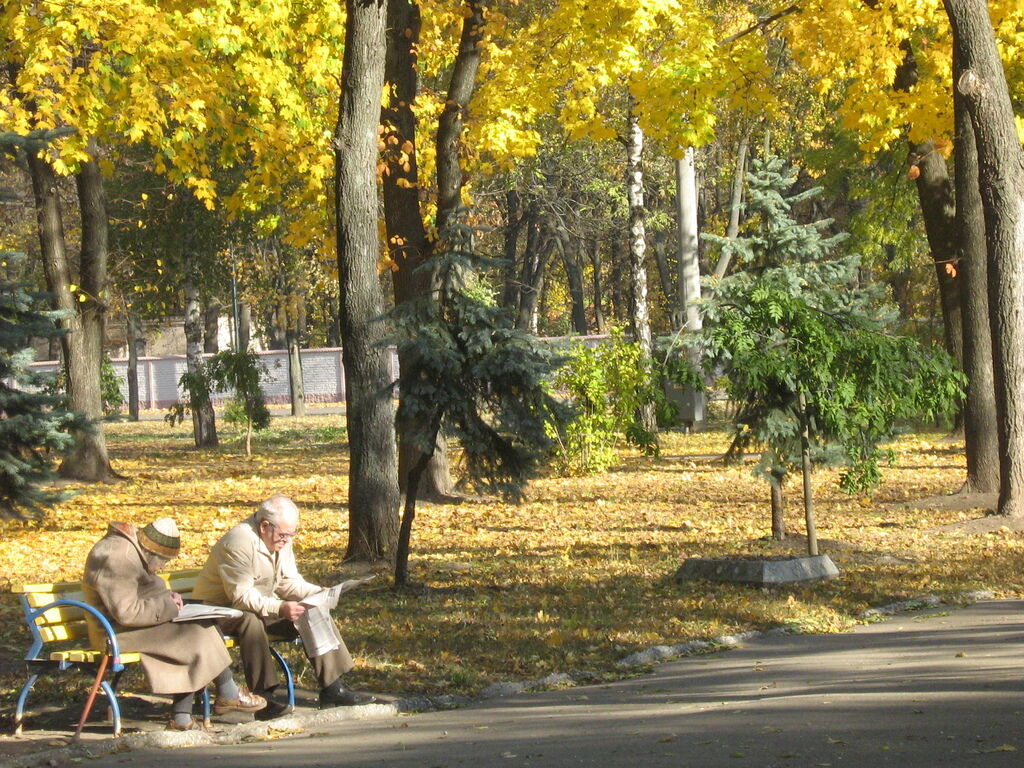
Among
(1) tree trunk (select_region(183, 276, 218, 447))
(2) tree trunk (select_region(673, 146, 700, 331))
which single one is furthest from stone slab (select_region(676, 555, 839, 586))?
(1) tree trunk (select_region(183, 276, 218, 447))

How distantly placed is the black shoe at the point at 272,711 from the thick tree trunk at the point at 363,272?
501 cm

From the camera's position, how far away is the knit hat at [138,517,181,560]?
289 inches

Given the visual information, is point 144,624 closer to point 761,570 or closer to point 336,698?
point 336,698

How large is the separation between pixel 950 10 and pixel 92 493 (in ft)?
44.1

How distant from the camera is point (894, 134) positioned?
710 inches

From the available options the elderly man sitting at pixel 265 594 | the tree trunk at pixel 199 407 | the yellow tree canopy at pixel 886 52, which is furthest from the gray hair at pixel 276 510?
the tree trunk at pixel 199 407

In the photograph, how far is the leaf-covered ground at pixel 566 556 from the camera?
9.51 metres

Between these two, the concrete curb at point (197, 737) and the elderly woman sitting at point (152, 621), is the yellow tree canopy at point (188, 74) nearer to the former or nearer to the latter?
the elderly woman sitting at point (152, 621)

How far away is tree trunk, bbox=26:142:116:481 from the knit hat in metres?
14.1

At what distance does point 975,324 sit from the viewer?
53.9ft

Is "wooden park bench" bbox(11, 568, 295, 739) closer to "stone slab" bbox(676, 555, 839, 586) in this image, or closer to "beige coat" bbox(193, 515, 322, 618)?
"beige coat" bbox(193, 515, 322, 618)

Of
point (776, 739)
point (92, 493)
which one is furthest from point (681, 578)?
point (92, 493)

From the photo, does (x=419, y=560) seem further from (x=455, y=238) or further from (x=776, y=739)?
(x=776, y=739)

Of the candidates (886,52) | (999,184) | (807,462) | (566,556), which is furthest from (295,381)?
(807,462)
